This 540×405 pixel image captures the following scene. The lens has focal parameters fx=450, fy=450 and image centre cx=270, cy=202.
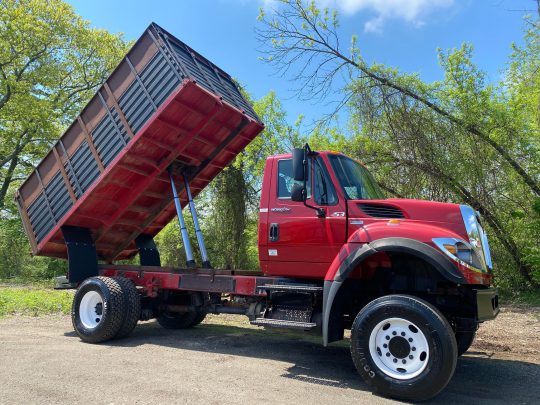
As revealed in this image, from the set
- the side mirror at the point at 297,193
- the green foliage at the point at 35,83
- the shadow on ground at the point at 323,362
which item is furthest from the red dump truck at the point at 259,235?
the green foliage at the point at 35,83

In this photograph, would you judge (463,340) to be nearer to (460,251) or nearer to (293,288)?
(460,251)

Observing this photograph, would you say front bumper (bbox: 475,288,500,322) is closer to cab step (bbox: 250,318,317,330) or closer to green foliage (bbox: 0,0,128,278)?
cab step (bbox: 250,318,317,330)

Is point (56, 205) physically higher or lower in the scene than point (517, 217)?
lower

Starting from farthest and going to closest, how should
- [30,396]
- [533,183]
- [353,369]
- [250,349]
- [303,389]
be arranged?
[533,183] → [250,349] → [353,369] → [303,389] → [30,396]

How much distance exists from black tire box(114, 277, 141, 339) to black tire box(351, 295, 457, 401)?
3.66 metres

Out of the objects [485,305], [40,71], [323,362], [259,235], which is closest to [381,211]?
[485,305]

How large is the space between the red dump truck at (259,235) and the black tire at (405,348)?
0.01 metres

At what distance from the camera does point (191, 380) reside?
192 inches

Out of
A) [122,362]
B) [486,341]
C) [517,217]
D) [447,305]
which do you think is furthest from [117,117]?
[517,217]

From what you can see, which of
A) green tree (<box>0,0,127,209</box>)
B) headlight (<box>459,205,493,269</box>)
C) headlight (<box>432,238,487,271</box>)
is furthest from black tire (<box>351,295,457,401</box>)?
green tree (<box>0,0,127,209</box>)

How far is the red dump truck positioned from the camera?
15.4 ft

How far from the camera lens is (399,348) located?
461cm

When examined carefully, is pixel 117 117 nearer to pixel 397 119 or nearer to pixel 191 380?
pixel 191 380

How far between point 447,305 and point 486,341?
9.81ft
